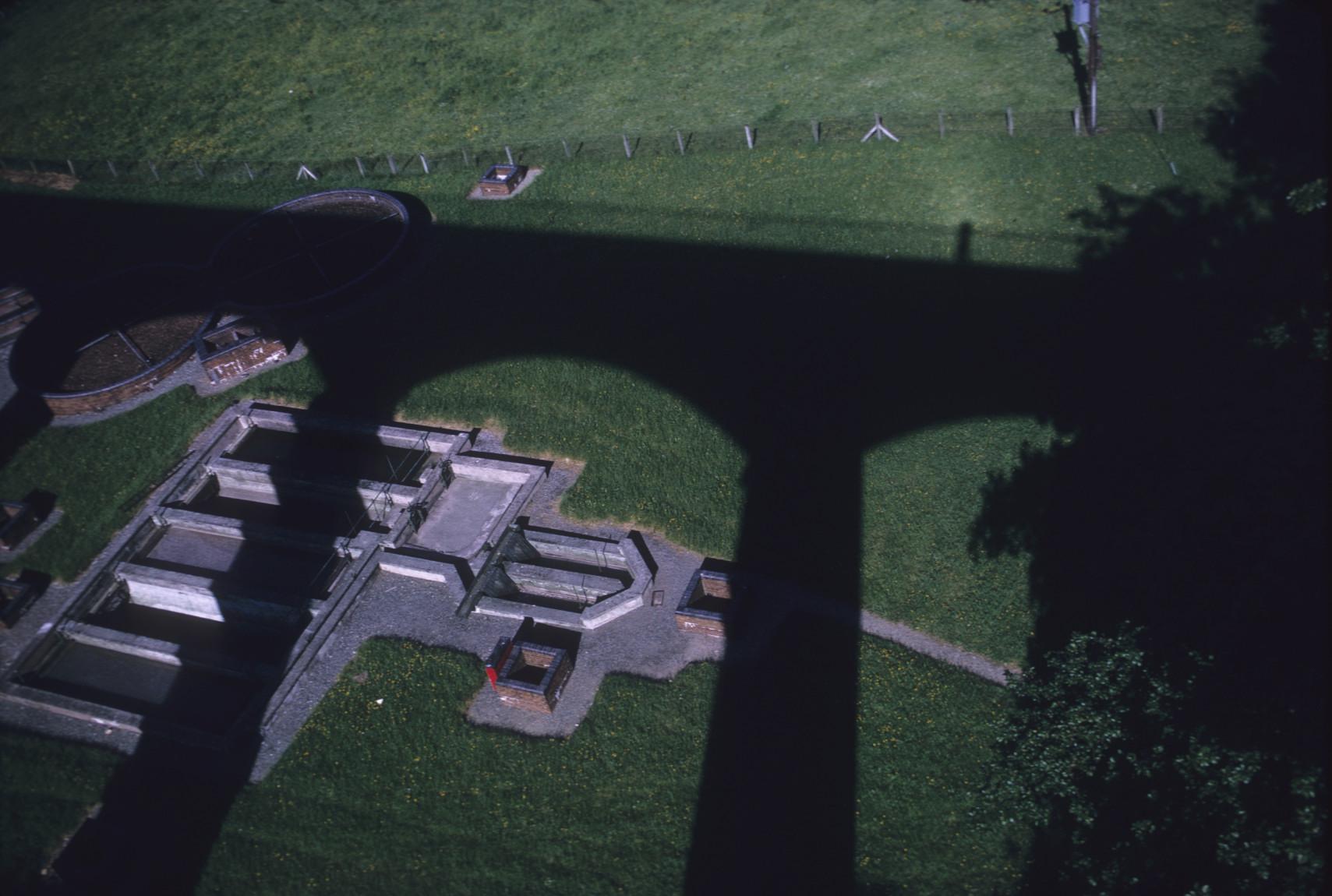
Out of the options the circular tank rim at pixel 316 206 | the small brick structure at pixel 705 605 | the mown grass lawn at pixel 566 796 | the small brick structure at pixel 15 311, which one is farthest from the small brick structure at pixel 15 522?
the small brick structure at pixel 705 605

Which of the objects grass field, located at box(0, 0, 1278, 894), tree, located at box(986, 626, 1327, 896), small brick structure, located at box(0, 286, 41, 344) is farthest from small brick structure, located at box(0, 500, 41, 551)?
tree, located at box(986, 626, 1327, 896)

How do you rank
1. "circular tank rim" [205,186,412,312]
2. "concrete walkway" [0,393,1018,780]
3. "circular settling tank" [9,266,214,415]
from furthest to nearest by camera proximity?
"circular tank rim" [205,186,412,312]
"circular settling tank" [9,266,214,415]
"concrete walkway" [0,393,1018,780]

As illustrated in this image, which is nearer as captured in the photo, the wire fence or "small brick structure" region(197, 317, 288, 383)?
"small brick structure" region(197, 317, 288, 383)

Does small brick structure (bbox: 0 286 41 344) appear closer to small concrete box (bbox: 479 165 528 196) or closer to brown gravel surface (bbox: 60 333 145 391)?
brown gravel surface (bbox: 60 333 145 391)

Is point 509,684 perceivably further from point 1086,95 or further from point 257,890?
point 1086,95

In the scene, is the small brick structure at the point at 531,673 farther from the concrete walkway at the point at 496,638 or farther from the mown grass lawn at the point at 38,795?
the mown grass lawn at the point at 38,795

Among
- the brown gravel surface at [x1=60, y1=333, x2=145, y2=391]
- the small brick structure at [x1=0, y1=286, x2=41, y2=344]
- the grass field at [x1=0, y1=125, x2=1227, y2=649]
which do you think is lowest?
the grass field at [x1=0, y1=125, x2=1227, y2=649]

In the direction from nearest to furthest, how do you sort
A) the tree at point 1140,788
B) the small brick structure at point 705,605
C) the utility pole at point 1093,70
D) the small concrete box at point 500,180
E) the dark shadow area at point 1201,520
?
the tree at point 1140,788, the dark shadow area at point 1201,520, the small brick structure at point 705,605, the utility pole at point 1093,70, the small concrete box at point 500,180
